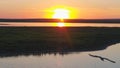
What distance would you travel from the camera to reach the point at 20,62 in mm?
25406

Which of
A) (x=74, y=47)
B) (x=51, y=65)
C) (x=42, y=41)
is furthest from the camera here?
(x=42, y=41)

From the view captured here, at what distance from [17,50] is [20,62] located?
6284mm

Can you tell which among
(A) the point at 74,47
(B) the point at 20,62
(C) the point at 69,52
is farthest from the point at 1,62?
(A) the point at 74,47

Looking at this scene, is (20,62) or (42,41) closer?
(20,62)

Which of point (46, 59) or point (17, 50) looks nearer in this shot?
point (46, 59)

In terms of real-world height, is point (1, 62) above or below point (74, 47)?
above

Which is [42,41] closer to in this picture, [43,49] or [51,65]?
[43,49]

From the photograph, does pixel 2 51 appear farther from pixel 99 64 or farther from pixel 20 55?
pixel 99 64

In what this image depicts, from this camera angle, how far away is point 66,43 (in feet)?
118

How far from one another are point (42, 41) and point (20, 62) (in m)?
11.9

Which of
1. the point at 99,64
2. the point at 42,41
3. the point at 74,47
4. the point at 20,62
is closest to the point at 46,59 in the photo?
the point at 20,62

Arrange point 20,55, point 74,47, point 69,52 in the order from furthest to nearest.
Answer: point 74,47 → point 69,52 → point 20,55

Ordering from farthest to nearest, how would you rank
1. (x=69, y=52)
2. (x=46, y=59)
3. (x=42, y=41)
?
(x=42, y=41) → (x=69, y=52) → (x=46, y=59)

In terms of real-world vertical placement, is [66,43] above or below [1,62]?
below
